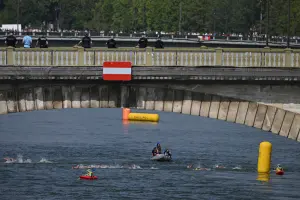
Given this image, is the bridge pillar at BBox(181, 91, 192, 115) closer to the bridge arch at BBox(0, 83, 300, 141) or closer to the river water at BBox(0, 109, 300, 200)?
the bridge arch at BBox(0, 83, 300, 141)

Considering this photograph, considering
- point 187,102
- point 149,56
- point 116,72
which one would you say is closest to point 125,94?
point 116,72

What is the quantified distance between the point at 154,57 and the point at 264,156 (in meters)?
13.7

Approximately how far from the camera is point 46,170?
278 ft

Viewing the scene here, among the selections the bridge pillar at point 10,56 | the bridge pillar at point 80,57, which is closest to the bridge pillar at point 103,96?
the bridge pillar at point 80,57

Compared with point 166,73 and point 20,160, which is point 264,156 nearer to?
point 166,73

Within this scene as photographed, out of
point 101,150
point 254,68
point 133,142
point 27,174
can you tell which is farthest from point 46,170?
point 254,68

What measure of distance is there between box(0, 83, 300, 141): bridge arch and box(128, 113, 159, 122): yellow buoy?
204 ft

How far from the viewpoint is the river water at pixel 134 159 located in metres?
76.2

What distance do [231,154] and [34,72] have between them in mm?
37564

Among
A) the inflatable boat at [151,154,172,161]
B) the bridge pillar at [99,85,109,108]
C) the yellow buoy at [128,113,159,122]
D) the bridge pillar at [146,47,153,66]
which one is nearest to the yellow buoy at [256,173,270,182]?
the inflatable boat at [151,154,172,161]

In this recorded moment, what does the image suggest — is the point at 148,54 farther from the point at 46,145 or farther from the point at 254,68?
the point at 46,145

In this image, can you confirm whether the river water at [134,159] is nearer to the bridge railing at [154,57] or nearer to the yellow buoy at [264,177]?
the yellow buoy at [264,177]

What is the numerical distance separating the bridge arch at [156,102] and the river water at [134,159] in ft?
37.7

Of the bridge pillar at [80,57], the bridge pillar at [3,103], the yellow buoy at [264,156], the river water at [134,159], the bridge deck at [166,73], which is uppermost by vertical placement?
the bridge pillar at [80,57]
